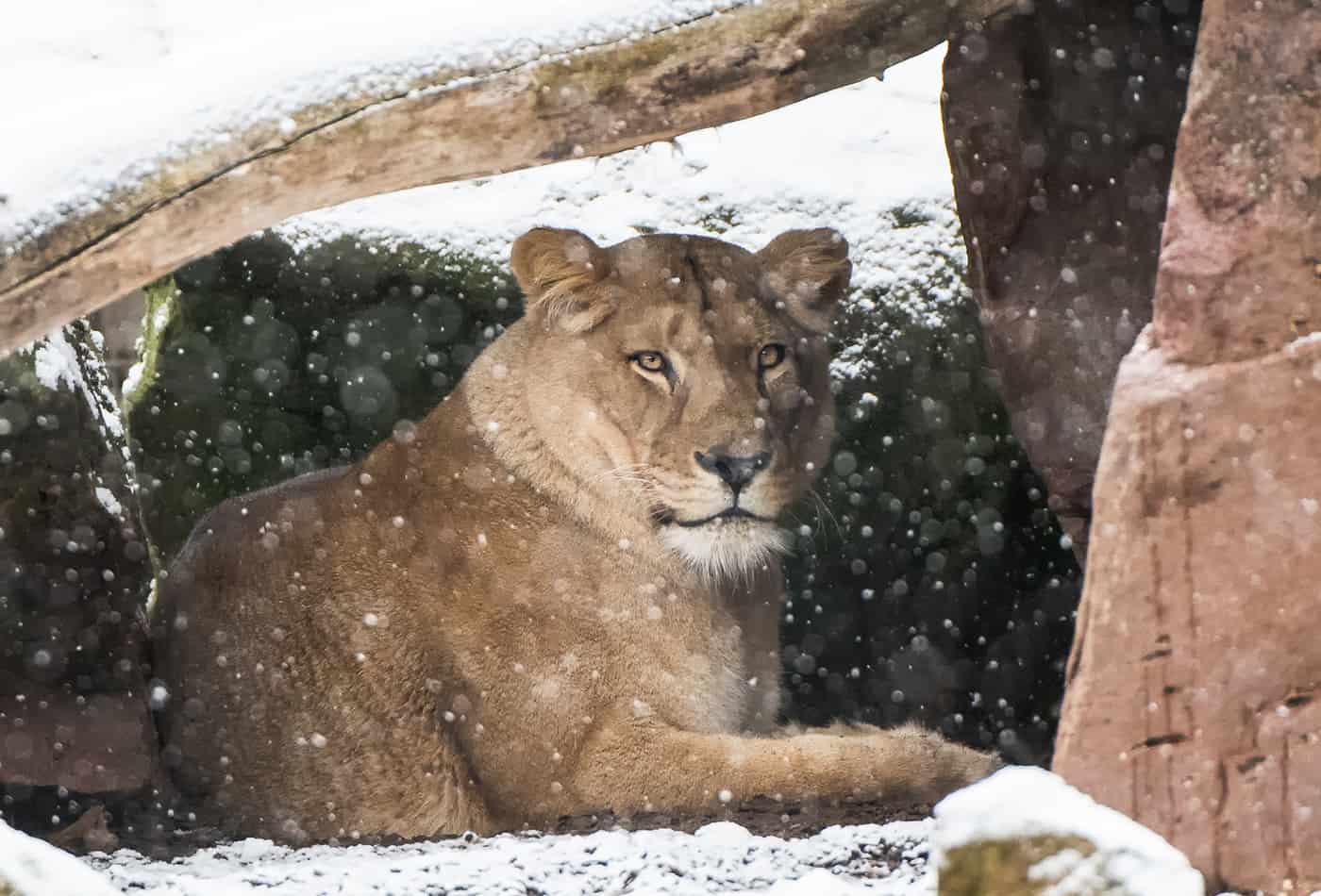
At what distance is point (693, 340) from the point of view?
547 cm

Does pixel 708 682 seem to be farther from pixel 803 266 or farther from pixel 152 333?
pixel 152 333

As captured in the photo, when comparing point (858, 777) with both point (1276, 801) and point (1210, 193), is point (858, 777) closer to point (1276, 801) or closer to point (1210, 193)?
point (1276, 801)

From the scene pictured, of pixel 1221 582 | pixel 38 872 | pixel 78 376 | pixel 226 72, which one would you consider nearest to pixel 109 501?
pixel 78 376

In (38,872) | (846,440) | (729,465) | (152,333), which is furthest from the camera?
(152,333)

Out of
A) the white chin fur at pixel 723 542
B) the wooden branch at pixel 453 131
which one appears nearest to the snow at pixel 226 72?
the wooden branch at pixel 453 131

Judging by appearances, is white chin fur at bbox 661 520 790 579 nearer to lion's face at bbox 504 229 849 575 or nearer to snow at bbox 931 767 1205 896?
lion's face at bbox 504 229 849 575

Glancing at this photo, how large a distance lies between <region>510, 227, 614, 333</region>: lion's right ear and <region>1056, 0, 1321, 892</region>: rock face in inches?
98.9

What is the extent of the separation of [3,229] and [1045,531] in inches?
187

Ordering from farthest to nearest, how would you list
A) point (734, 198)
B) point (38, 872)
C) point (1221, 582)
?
point (734, 198)
point (1221, 582)
point (38, 872)

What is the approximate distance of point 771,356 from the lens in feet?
18.5

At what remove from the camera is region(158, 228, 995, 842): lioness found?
208 inches

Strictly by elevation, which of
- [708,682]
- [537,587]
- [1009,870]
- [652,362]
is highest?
[652,362]

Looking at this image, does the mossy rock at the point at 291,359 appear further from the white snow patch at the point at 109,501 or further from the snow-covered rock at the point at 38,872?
the snow-covered rock at the point at 38,872

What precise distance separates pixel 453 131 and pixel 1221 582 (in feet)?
6.63
